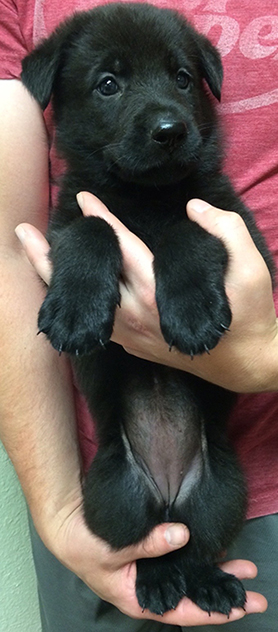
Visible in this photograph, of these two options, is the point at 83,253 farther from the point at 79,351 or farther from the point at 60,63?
the point at 60,63

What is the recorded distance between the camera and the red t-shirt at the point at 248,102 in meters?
1.10

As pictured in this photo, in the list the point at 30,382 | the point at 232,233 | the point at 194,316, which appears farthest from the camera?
the point at 30,382

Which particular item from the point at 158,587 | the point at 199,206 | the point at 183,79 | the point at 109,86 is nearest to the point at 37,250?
the point at 199,206

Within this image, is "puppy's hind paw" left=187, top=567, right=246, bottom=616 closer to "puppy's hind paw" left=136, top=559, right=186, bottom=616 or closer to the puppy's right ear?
"puppy's hind paw" left=136, top=559, right=186, bottom=616

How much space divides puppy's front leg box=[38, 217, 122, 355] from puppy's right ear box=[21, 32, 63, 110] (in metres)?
0.38

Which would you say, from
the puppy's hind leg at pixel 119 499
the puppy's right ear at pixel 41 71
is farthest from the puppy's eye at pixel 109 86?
the puppy's hind leg at pixel 119 499

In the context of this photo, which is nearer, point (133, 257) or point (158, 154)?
point (133, 257)

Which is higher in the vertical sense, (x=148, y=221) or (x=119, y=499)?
(x=148, y=221)

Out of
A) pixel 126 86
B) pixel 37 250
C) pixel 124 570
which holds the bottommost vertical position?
pixel 124 570

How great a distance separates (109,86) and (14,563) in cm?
137

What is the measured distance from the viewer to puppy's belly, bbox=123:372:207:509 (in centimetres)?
104

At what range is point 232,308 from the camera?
84 centimetres

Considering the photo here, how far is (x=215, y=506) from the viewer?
1002 mm

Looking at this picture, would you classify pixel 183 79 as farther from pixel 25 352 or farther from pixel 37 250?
pixel 25 352
